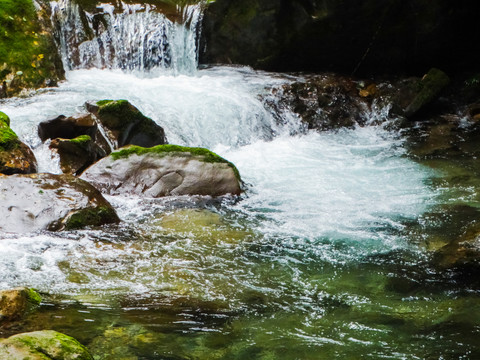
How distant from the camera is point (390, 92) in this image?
13.0 meters

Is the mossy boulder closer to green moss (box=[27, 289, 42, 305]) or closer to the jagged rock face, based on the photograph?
green moss (box=[27, 289, 42, 305])

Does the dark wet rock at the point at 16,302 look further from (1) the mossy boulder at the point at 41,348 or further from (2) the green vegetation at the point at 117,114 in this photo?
(2) the green vegetation at the point at 117,114

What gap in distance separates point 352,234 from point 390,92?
7456 mm

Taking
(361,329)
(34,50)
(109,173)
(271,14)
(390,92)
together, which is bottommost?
(361,329)

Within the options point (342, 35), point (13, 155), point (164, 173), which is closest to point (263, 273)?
point (164, 173)

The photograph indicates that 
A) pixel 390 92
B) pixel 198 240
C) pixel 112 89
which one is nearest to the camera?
pixel 198 240

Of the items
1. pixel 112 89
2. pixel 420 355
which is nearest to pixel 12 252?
pixel 420 355

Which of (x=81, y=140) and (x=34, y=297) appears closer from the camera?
(x=34, y=297)

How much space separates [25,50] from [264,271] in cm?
821

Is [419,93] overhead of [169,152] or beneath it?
overhead

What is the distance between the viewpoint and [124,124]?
9266 millimetres

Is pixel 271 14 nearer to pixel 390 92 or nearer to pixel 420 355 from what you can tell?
pixel 390 92

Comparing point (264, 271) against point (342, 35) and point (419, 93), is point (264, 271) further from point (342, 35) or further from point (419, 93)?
point (342, 35)

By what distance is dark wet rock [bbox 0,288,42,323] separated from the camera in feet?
13.3
